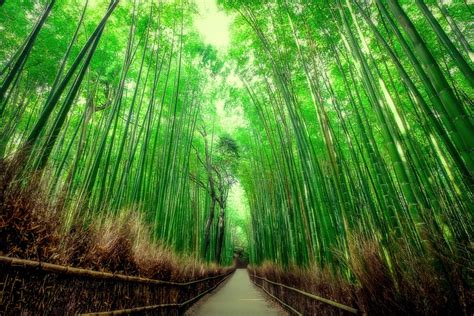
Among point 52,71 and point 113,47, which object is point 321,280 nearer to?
point 113,47

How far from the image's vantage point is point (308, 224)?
3570 mm

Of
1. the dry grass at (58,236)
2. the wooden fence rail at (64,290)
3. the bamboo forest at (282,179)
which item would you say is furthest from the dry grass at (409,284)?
the dry grass at (58,236)

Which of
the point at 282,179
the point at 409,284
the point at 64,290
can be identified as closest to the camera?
the point at 409,284

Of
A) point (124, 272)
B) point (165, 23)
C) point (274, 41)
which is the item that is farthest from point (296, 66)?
point (124, 272)

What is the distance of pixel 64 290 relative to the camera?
4.92 feet

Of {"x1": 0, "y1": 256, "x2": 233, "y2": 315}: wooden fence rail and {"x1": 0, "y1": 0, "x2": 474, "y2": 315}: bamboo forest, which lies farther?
{"x1": 0, "y1": 0, "x2": 474, "y2": 315}: bamboo forest

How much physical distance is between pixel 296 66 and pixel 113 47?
328 cm

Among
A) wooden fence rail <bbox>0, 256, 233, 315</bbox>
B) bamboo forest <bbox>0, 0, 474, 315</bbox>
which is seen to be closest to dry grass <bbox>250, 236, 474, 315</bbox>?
bamboo forest <bbox>0, 0, 474, 315</bbox>

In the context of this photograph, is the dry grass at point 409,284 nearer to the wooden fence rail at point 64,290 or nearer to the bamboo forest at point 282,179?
Result: the bamboo forest at point 282,179

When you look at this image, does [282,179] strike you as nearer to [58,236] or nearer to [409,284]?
[409,284]

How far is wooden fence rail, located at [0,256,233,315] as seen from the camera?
109 centimetres

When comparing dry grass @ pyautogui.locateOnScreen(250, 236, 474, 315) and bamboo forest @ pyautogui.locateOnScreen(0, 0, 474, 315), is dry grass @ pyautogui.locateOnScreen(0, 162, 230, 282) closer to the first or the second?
bamboo forest @ pyautogui.locateOnScreen(0, 0, 474, 315)

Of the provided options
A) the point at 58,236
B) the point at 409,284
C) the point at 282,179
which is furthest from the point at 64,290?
the point at 282,179

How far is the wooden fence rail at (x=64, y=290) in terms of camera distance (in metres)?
1.09
